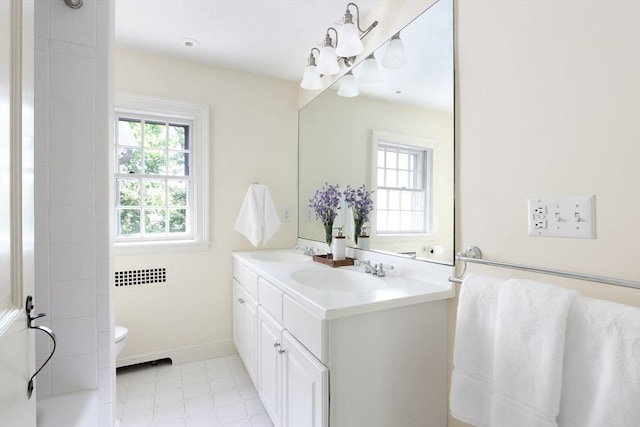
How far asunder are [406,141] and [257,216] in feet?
4.55

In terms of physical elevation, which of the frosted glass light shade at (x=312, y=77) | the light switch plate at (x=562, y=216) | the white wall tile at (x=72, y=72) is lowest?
the light switch plate at (x=562, y=216)

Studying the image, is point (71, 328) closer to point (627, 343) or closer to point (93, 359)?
point (93, 359)

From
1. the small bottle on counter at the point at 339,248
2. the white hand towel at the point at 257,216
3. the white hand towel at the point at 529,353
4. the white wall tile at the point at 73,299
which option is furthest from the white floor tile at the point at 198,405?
the white hand towel at the point at 529,353

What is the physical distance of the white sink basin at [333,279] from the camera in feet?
5.33

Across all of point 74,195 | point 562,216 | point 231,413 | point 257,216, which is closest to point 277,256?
point 257,216

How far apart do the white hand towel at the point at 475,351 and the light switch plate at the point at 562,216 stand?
0.74 ft

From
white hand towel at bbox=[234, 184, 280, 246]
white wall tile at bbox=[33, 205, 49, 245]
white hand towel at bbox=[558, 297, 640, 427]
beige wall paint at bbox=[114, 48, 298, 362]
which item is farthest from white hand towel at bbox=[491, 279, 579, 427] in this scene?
beige wall paint at bbox=[114, 48, 298, 362]

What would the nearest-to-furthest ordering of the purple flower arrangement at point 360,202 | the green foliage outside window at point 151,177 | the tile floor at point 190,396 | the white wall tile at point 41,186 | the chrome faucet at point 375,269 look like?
1. the white wall tile at point 41,186
2. the chrome faucet at point 375,269
3. the tile floor at point 190,396
4. the purple flower arrangement at point 360,202
5. the green foliage outside window at point 151,177

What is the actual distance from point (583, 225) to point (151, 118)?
2.70 m

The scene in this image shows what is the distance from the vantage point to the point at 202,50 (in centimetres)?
226

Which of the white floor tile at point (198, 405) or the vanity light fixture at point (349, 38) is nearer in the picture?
the vanity light fixture at point (349, 38)

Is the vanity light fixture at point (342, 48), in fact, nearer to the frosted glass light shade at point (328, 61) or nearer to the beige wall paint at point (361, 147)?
the frosted glass light shade at point (328, 61)

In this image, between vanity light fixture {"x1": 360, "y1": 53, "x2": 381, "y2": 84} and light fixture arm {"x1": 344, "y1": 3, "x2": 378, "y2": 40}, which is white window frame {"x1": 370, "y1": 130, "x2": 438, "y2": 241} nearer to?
vanity light fixture {"x1": 360, "y1": 53, "x2": 381, "y2": 84}

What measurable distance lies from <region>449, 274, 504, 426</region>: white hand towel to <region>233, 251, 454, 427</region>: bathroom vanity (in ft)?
0.70
